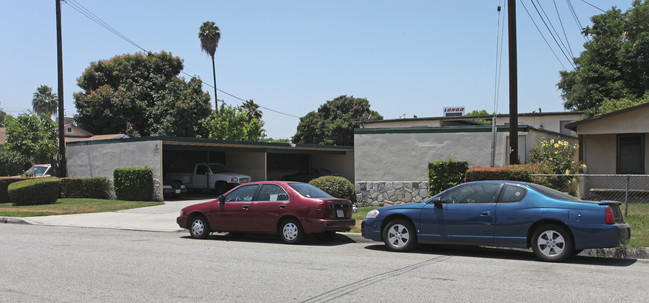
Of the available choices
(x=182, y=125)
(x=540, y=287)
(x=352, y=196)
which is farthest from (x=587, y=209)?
(x=182, y=125)

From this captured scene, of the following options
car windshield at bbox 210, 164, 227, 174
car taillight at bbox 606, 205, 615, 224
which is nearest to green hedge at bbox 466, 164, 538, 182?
car taillight at bbox 606, 205, 615, 224

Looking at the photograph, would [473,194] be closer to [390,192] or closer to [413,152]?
[413,152]

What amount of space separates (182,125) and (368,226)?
3272cm

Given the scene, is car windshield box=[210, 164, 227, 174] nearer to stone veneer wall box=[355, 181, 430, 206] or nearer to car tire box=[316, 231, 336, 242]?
stone veneer wall box=[355, 181, 430, 206]

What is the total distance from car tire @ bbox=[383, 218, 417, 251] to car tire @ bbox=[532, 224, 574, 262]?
222cm

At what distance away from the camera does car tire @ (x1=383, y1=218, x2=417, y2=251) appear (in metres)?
10.1

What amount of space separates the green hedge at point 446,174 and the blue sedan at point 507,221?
23.9ft

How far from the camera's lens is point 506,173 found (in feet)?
47.1

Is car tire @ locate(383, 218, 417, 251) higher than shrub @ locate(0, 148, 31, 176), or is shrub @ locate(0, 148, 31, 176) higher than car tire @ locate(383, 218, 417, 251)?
shrub @ locate(0, 148, 31, 176)

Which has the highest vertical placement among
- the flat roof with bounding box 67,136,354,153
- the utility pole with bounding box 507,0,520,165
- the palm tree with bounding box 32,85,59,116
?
the palm tree with bounding box 32,85,59,116

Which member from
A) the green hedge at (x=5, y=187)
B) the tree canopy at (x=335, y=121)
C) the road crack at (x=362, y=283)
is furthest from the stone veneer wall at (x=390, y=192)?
the tree canopy at (x=335, y=121)

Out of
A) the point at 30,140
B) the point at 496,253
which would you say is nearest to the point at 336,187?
the point at 496,253

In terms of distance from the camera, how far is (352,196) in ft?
57.1

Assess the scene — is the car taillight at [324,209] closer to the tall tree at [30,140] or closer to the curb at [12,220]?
the curb at [12,220]
